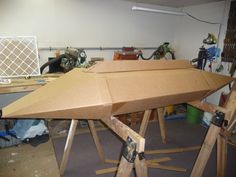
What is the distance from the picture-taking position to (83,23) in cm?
336

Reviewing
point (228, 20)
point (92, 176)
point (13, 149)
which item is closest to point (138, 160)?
point (92, 176)

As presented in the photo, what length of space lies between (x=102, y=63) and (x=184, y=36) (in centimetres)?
313

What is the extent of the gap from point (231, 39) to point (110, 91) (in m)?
2.77

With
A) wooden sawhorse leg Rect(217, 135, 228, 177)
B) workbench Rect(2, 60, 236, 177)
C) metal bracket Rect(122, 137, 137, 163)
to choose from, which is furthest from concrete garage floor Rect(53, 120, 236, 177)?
metal bracket Rect(122, 137, 137, 163)

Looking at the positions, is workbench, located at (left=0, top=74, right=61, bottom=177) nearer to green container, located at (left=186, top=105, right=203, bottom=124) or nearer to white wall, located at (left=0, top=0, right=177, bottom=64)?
white wall, located at (left=0, top=0, right=177, bottom=64)

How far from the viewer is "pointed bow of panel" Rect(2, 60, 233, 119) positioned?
49.4 inches

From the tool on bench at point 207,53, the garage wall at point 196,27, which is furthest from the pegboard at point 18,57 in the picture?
the garage wall at point 196,27

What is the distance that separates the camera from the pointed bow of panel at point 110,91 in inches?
49.4

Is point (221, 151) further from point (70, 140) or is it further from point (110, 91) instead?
point (70, 140)

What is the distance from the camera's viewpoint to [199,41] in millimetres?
3787

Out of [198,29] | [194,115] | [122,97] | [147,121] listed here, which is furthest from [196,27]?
[122,97]

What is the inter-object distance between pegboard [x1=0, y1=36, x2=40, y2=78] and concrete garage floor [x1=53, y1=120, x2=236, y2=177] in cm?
106

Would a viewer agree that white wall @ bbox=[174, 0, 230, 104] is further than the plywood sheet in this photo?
Yes

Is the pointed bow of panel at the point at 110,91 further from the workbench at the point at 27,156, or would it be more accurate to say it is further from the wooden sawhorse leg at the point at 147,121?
the workbench at the point at 27,156
